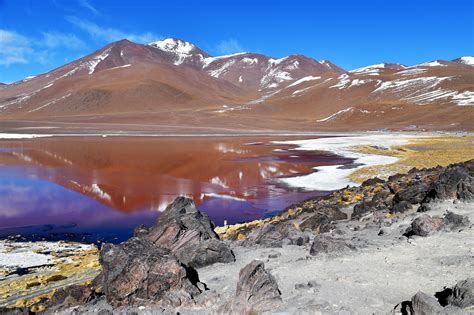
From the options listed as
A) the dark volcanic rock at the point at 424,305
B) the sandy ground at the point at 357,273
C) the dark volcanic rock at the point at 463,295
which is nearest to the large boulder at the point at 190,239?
the sandy ground at the point at 357,273

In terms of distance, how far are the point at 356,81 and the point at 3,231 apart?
176 m

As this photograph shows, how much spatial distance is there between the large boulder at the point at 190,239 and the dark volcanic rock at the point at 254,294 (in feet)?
6.78

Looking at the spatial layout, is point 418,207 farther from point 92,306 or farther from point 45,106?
point 45,106

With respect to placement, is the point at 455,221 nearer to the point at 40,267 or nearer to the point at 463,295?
the point at 463,295

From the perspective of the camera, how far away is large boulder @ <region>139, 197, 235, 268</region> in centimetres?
885

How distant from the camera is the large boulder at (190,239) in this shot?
885 centimetres

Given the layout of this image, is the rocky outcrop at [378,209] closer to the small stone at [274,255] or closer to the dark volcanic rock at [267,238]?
the dark volcanic rock at [267,238]

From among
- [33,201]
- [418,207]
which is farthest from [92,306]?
[33,201]

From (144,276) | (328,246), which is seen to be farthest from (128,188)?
(144,276)

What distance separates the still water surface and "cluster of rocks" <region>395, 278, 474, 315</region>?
432 inches

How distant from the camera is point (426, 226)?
9.42m

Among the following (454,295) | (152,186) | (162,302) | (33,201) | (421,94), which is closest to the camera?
(454,295)

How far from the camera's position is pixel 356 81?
18038 centimetres

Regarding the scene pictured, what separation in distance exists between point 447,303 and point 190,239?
5103 millimetres
